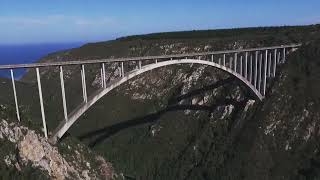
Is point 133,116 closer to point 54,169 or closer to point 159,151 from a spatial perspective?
point 159,151

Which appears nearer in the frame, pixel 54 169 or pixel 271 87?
pixel 54 169

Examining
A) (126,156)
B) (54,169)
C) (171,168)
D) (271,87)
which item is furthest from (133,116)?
(54,169)

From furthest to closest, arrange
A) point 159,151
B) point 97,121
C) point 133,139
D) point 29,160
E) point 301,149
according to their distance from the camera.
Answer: point 97,121, point 133,139, point 159,151, point 301,149, point 29,160

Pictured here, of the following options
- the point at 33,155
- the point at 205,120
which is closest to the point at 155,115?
the point at 205,120

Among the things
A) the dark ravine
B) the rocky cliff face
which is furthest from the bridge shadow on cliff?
the rocky cliff face

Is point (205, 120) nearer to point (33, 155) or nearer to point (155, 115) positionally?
point (155, 115)

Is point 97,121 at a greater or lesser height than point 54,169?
lesser

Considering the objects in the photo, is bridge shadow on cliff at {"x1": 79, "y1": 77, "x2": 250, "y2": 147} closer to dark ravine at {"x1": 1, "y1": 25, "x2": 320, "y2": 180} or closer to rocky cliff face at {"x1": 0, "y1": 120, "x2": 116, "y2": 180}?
dark ravine at {"x1": 1, "y1": 25, "x2": 320, "y2": 180}
